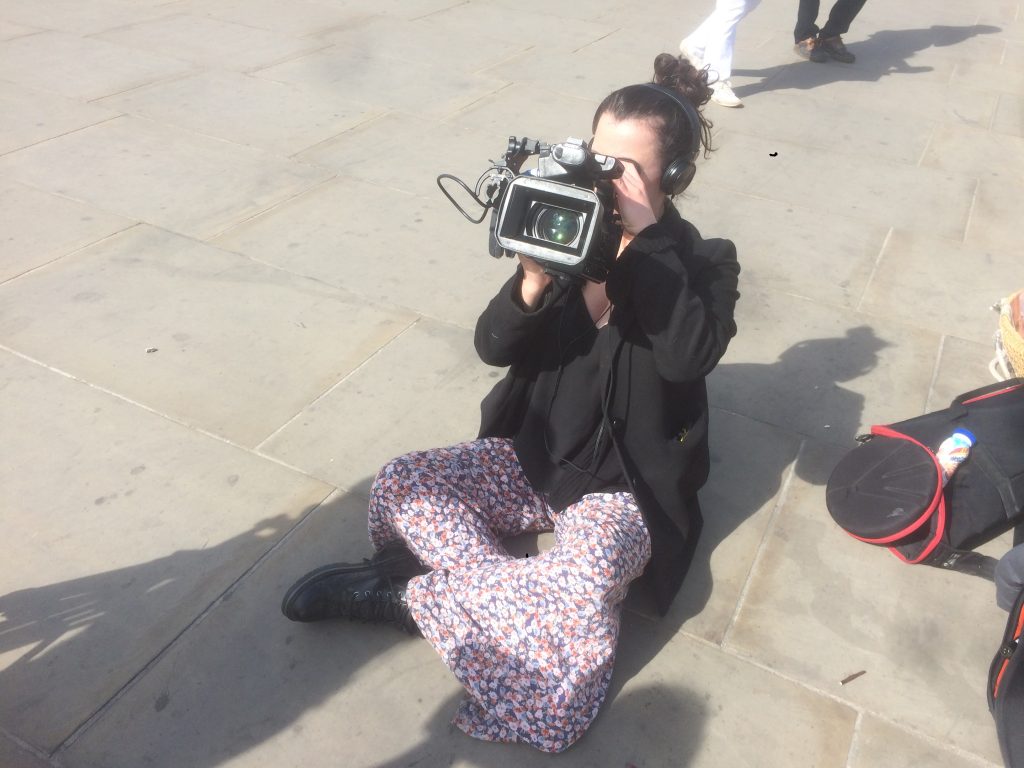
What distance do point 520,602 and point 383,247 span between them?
2.29 m

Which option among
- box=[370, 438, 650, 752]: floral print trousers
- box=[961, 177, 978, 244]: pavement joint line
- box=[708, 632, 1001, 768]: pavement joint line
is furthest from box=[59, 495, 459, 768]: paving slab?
box=[961, 177, 978, 244]: pavement joint line

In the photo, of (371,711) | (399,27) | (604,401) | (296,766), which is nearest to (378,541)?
(371,711)

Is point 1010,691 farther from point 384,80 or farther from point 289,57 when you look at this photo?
point 289,57

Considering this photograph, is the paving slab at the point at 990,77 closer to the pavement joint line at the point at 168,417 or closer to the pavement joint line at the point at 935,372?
the pavement joint line at the point at 935,372

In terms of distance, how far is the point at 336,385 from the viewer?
2879 mm

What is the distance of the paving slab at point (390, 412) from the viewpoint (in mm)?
2592

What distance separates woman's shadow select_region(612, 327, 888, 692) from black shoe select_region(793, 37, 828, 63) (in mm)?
4035

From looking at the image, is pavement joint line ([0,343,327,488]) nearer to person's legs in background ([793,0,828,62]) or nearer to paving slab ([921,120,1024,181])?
paving slab ([921,120,1024,181])

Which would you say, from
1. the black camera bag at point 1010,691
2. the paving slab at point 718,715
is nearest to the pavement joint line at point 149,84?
the paving slab at point 718,715

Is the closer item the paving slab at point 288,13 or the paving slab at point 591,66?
the paving slab at point 591,66

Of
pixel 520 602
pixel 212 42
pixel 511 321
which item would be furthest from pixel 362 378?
pixel 212 42

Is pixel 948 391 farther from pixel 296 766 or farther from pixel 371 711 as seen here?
pixel 296 766

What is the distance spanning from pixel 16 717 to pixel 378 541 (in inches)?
35.5

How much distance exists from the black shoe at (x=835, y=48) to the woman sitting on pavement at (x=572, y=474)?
5.20 meters
